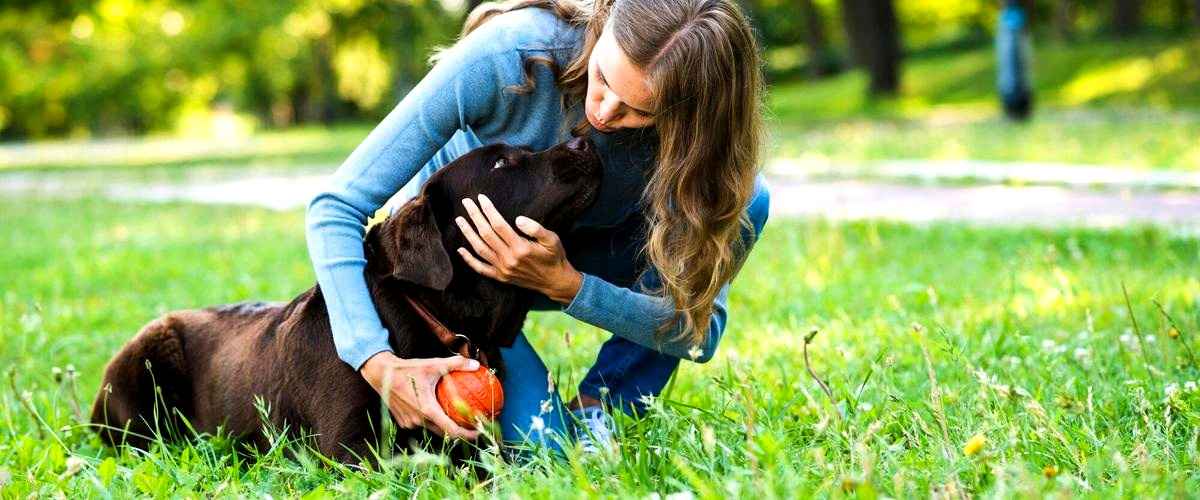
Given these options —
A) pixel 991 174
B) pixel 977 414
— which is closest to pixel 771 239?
pixel 991 174

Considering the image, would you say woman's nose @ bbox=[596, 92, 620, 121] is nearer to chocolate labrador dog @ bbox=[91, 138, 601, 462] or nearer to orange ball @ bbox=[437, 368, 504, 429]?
chocolate labrador dog @ bbox=[91, 138, 601, 462]

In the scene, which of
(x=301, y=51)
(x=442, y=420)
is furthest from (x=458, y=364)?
(x=301, y=51)

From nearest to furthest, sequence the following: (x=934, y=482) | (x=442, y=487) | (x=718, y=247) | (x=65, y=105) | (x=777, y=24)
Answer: (x=934, y=482), (x=442, y=487), (x=718, y=247), (x=777, y=24), (x=65, y=105)

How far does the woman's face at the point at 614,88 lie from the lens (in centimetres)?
336

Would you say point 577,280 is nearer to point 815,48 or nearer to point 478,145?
point 478,145

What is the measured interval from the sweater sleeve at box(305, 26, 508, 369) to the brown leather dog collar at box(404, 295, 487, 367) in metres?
0.14

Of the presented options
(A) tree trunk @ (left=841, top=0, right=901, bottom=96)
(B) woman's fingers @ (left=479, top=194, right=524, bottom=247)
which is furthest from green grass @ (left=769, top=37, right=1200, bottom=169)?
(B) woman's fingers @ (left=479, top=194, right=524, bottom=247)

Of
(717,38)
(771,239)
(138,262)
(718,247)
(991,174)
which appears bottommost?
(991,174)

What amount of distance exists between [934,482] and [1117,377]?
1.45 meters

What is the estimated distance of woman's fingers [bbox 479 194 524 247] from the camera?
3377 millimetres

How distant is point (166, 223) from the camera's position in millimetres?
11266

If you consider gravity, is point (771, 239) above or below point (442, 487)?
below

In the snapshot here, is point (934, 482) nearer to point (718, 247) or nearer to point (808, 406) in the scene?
point (808, 406)

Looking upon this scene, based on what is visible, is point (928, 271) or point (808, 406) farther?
point (928, 271)
